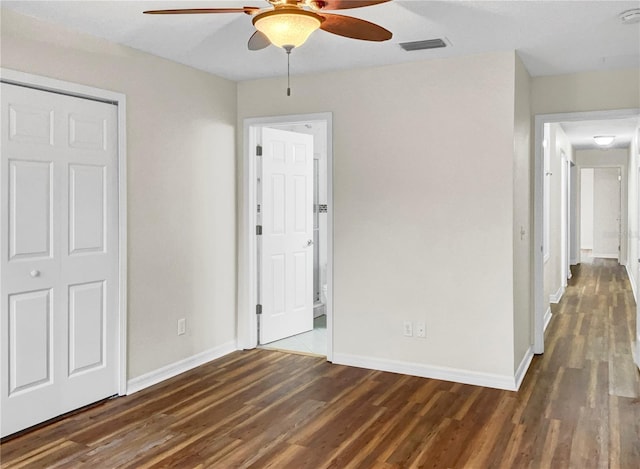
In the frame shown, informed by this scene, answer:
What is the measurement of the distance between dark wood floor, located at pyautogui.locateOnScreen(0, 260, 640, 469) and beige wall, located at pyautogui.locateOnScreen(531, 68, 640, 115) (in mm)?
2169

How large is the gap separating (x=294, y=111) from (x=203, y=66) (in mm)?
852

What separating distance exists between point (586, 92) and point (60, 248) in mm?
4153

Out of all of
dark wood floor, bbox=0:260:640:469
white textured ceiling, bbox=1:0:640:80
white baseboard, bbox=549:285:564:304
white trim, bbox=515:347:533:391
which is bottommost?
dark wood floor, bbox=0:260:640:469

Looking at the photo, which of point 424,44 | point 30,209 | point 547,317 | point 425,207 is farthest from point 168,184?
point 547,317

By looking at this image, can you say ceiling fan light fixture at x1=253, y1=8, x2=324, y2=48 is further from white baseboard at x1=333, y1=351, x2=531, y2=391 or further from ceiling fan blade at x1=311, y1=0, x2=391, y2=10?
white baseboard at x1=333, y1=351, x2=531, y2=391

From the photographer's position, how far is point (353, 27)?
243cm

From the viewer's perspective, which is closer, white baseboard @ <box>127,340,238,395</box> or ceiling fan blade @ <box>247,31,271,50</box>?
ceiling fan blade @ <box>247,31,271,50</box>

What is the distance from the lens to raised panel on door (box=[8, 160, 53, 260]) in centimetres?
309

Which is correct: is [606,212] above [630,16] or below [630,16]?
below

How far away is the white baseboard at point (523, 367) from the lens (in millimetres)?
4045

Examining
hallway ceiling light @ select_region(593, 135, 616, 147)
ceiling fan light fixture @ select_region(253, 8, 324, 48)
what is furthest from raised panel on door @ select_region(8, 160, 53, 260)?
hallway ceiling light @ select_region(593, 135, 616, 147)

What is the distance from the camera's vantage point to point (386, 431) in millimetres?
3225

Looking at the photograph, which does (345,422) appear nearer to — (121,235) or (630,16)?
(121,235)

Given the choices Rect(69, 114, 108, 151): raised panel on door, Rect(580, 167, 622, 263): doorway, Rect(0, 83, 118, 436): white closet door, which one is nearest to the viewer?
Rect(0, 83, 118, 436): white closet door
